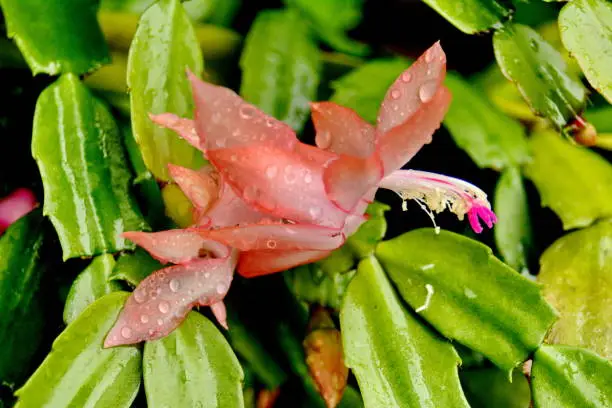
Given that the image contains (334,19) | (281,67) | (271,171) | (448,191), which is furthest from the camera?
(334,19)

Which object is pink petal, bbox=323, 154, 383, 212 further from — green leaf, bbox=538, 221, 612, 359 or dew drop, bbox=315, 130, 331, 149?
green leaf, bbox=538, 221, 612, 359

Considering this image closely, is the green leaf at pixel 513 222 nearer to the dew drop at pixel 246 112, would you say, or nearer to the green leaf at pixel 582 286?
the green leaf at pixel 582 286

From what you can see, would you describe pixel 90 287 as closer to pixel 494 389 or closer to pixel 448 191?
pixel 448 191

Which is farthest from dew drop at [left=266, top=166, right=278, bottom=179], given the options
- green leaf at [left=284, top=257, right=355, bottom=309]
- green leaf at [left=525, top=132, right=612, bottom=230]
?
green leaf at [left=525, top=132, right=612, bottom=230]

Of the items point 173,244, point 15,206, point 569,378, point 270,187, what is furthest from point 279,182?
point 15,206

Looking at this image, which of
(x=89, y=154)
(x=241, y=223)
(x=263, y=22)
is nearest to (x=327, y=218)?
(x=241, y=223)

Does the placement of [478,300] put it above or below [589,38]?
below
